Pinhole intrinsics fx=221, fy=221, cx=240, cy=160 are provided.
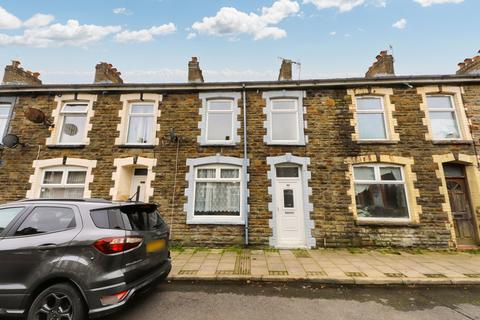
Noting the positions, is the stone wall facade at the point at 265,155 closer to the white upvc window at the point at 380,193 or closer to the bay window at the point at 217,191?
the white upvc window at the point at 380,193

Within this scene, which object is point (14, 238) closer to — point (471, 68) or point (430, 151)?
point (430, 151)

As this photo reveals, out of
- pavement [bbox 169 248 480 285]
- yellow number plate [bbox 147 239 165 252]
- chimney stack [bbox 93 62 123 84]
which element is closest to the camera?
yellow number plate [bbox 147 239 165 252]

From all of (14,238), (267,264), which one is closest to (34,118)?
(14,238)

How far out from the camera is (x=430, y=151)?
777cm

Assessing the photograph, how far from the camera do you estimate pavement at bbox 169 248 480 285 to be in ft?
15.9

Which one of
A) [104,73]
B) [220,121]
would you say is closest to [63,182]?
[104,73]

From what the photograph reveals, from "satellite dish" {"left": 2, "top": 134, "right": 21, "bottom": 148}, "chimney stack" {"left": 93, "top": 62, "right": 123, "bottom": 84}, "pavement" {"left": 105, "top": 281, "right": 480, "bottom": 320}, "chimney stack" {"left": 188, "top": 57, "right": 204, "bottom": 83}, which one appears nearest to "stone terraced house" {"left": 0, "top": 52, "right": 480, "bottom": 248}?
"satellite dish" {"left": 2, "top": 134, "right": 21, "bottom": 148}

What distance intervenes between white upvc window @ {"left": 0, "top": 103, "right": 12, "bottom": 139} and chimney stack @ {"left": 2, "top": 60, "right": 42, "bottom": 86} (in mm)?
1243

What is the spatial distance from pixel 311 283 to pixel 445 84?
29.4ft

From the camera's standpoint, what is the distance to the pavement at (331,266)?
191 inches

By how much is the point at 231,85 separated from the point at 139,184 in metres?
5.25

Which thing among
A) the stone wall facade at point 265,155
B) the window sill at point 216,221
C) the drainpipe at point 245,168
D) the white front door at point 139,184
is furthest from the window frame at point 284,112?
the white front door at point 139,184

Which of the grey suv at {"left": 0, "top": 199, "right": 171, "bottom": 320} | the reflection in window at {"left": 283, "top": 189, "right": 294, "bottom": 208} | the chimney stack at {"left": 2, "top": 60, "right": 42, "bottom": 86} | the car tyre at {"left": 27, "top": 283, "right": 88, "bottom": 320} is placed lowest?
the car tyre at {"left": 27, "top": 283, "right": 88, "bottom": 320}

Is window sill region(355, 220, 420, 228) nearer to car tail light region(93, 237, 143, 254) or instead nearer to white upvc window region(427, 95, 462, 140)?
white upvc window region(427, 95, 462, 140)
